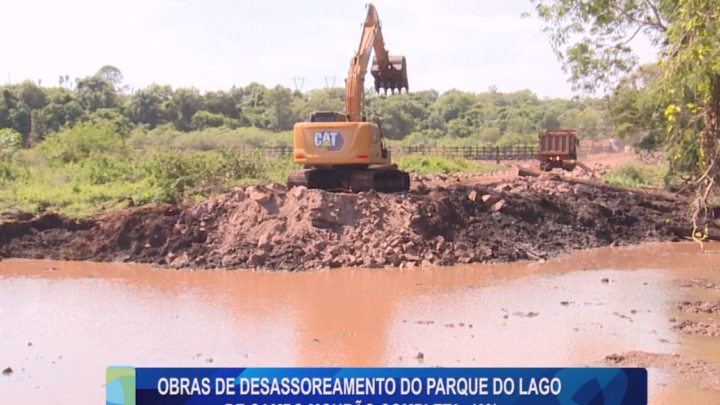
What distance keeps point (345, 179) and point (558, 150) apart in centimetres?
2028

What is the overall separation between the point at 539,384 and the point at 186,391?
1914 mm

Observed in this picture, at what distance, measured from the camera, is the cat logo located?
19750 millimetres

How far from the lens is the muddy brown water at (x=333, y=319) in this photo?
10.4 metres

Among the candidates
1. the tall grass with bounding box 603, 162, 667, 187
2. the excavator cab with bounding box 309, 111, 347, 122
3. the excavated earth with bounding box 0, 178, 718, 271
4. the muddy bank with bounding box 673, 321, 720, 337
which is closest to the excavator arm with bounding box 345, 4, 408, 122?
the excavator cab with bounding box 309, 111, 347, 122

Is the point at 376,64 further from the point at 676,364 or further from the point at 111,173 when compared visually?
the point at 676,364

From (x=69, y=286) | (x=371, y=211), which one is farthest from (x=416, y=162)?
(x=69, y=286)

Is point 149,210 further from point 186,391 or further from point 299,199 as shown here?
point 186,391

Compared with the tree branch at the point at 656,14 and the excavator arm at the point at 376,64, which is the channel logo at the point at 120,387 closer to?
the tree branch at the point at 656,14

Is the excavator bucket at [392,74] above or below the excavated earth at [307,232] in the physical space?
above

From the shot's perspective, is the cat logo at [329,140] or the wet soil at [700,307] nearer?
the wet soil at [700,307]

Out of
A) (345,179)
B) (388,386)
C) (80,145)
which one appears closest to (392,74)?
(345,179)

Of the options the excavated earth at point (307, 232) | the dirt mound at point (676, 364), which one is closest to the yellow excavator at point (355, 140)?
the excavated earth at point (307, 232)

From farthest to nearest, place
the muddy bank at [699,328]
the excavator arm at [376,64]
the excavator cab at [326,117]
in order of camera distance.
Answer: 1. the excavator arm at [376,64]
2. the excavator cab at [326,117]
3. the muddy bank at [699,328]

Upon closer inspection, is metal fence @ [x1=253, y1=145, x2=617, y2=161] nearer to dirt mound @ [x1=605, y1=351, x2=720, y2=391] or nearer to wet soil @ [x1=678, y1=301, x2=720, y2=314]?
wet soil @ [x1=678, y1=301, x2=720, y2=314]
